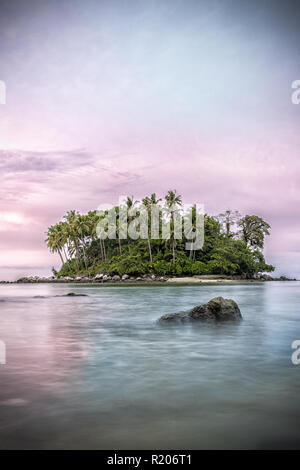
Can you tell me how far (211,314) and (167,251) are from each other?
188ft

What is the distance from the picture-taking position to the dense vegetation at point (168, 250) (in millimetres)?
66938

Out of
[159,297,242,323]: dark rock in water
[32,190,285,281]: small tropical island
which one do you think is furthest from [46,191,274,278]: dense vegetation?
[159,297,242,323]: dark rock in water

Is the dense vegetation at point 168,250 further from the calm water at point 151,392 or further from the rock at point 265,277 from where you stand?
the calm water at point 151,392

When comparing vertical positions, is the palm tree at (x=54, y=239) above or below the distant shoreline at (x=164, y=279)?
above

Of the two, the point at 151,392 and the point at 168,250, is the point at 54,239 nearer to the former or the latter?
the point at 168,250

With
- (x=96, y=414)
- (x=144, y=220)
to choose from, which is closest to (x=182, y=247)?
(x=144, y=220)

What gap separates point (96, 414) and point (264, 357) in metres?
4.19

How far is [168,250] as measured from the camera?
69.6 meters

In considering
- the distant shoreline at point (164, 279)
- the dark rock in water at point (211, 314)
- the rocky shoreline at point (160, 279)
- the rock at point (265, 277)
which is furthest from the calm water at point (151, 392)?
the rock at point (265, 277)

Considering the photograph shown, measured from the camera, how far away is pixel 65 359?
7113 mm

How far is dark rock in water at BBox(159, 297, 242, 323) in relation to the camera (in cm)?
1205

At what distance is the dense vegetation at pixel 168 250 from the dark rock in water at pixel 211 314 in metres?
52.6

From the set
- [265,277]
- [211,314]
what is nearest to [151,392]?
[211,314]

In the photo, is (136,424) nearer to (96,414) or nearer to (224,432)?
(96,414)
